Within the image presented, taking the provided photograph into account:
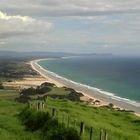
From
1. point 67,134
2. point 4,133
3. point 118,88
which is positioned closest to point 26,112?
point 4,133

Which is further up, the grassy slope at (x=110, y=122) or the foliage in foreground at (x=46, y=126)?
the foliage in foreground at (x=46, y=126)

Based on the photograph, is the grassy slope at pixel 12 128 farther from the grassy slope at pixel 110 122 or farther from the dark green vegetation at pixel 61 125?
the grassy slope at pixel 110 122

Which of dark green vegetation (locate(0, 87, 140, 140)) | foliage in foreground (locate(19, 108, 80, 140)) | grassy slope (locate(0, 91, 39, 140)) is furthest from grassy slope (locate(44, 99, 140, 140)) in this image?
grassy slope (locate(0, 91, 39, 140))

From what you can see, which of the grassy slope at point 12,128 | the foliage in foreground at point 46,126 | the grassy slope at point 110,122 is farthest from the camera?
the grassy slope at point 110,122

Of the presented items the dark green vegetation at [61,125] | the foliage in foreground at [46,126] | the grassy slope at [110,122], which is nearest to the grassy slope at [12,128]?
the dark green vegetation at [61,125]

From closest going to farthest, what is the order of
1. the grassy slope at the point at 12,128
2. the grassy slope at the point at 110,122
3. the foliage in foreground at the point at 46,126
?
the foliage in foreground at the point at 46,126, the grassy slope at the point at 12,128, the grassy slope at the point at 110,122

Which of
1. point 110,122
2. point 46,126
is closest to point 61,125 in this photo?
point 46,126

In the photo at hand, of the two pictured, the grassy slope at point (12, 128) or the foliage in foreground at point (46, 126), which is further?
the grassy slope at point (12, 128)

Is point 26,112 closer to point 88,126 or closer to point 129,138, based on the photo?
point 88,126
